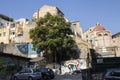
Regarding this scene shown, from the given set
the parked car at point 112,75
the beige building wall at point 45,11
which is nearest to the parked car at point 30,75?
the parked car at point 112,75

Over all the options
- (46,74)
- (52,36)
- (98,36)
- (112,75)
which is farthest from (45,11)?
(112,75)

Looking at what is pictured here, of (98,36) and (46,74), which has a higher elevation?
(98,36)

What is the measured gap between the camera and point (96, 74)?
68.0 ft

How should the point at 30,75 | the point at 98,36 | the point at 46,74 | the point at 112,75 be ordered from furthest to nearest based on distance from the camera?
the point at 98,36
the point at 46,74
the point at 30,75
the point at 112,75

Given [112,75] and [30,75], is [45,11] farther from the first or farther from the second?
[112,75]

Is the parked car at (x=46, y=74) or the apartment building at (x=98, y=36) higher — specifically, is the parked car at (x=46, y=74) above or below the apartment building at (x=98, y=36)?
below

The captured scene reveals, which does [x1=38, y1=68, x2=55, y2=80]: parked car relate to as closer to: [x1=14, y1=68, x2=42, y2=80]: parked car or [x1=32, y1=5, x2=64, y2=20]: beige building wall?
[x1=14, y1=68, x2=42, y2=80]: parked car

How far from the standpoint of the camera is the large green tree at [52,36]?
5194cm

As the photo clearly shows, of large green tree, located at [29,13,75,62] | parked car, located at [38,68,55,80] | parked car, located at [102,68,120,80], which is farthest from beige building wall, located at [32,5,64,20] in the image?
parked car, located at [102,68,120,80]

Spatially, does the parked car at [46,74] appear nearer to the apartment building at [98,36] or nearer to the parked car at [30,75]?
the parked car at [30,75]

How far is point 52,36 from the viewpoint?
173ft

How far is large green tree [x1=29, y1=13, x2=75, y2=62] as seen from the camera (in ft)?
170

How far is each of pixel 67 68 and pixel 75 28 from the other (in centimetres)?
2747

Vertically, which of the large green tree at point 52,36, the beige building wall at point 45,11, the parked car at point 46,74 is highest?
the beige building wall at point 45,11
